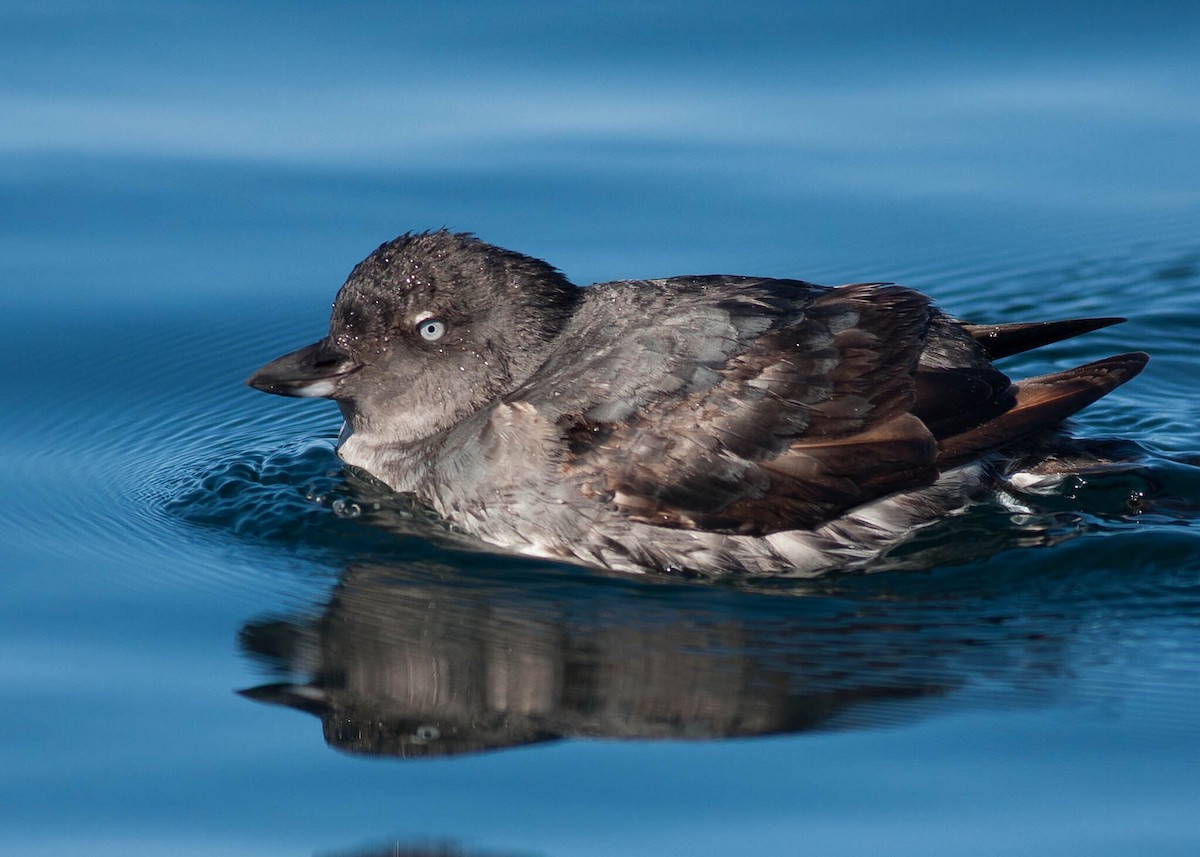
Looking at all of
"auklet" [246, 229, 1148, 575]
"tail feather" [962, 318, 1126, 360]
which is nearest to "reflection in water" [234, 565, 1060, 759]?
"auklet" [246, 229, 1148, 575]

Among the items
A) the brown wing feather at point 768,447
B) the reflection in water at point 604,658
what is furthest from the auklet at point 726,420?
the reflection in water at point 604,658

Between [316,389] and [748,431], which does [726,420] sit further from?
[316,389]

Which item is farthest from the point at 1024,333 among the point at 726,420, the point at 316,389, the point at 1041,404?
the point at 316,389

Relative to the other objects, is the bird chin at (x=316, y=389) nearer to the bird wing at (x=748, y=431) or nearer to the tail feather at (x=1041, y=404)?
the bird wing at (x=748, y=431)

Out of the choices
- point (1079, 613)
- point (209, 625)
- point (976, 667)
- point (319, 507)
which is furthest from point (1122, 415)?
point (209, 625)

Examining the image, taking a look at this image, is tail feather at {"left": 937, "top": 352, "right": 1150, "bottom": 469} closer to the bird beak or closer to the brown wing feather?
the brown wing feather

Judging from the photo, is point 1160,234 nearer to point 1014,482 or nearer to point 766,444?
point 1014,482

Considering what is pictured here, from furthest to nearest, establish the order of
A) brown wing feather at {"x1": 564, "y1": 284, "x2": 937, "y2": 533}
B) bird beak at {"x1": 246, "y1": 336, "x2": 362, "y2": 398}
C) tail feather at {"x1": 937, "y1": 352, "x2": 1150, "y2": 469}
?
bird beak at {"x1": 246, "y1": 336, "x2": 362, "y2": 398} < tail feather at {"x1": 937, "y1": 352, "x2": 1150, "y2": 469} < brown wing feather at {"x1": 564, "y1": 284, "x2": 937, "y2": 533}
